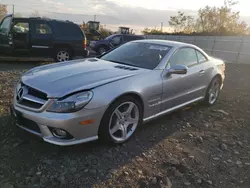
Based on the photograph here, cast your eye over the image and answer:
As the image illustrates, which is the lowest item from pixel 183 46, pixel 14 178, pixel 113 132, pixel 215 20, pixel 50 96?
pixel 14 178

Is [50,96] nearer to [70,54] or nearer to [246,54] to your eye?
[70,54]

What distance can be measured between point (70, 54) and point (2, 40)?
2.55 metres

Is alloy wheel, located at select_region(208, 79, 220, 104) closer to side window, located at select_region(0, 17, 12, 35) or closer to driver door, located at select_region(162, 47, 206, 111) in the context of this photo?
driver door, located at select_region(162, 47, 206, 111)

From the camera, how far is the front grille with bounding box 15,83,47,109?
3.08 m

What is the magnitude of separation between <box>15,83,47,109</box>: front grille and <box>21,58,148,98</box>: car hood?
0.17ft

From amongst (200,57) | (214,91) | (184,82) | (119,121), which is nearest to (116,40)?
(214,91)

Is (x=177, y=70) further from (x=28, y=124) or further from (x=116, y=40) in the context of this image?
(x=116, y=40)

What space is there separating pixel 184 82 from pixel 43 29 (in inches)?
289

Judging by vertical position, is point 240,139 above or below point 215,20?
below

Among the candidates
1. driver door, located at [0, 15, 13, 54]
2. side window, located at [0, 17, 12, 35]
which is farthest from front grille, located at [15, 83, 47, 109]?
side window, located at [0, 17, 12, 35]

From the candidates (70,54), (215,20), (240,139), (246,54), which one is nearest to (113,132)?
(240,139)

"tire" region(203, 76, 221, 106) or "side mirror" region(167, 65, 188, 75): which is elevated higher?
"side mirror" region(167, 65, 188, 75)

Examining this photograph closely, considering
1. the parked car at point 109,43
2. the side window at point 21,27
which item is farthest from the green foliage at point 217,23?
the side window at point 21,27

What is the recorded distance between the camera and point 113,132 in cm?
347
